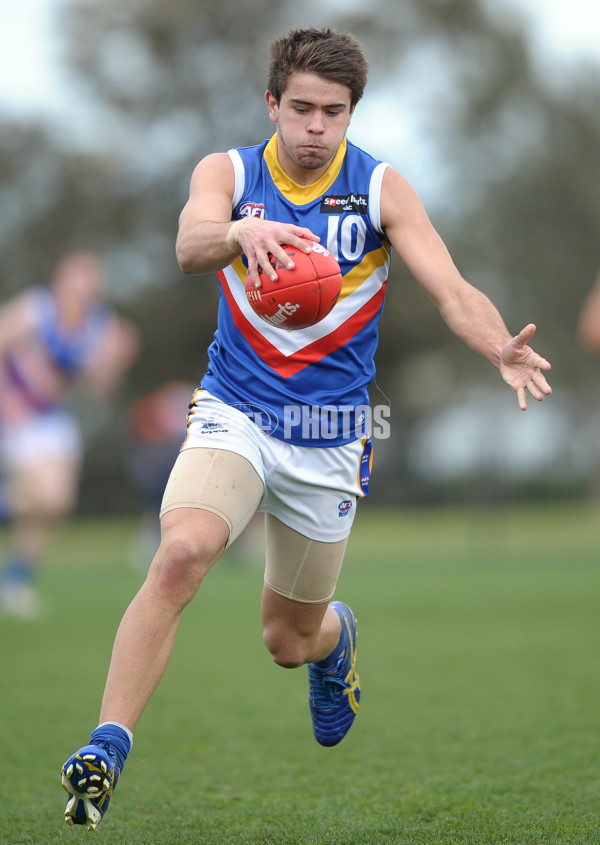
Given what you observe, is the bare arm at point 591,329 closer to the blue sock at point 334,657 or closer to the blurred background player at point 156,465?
the blue sock at point 334,657

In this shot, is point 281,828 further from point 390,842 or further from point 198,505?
point 198,505

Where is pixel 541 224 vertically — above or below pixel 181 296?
above

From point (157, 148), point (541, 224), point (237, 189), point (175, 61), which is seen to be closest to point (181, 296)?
point (157, 148)

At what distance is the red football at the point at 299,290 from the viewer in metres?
3.81

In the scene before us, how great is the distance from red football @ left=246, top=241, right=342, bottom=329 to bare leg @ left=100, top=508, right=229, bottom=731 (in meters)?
0.81

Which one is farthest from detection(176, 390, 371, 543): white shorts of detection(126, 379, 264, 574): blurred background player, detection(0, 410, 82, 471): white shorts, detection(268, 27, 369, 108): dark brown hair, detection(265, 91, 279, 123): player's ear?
detection(126, 379, 264, 574): blurred background player

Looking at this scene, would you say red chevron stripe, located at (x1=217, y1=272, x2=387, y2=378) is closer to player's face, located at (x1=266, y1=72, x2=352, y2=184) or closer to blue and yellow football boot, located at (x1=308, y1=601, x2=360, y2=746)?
player's face, located at (x1=266, y1=72, x2=352, y2=184)

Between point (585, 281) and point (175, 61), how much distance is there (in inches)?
605

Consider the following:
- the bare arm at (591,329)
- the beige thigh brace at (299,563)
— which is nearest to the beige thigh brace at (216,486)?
the beige thigh brace at (299,563)

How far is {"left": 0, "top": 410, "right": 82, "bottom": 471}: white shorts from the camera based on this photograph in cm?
1041

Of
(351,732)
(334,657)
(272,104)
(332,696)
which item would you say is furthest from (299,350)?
(351,732)

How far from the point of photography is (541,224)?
37.3 m

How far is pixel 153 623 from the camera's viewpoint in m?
3.59

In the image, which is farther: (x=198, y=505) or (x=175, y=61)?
(x=175, y=61)
